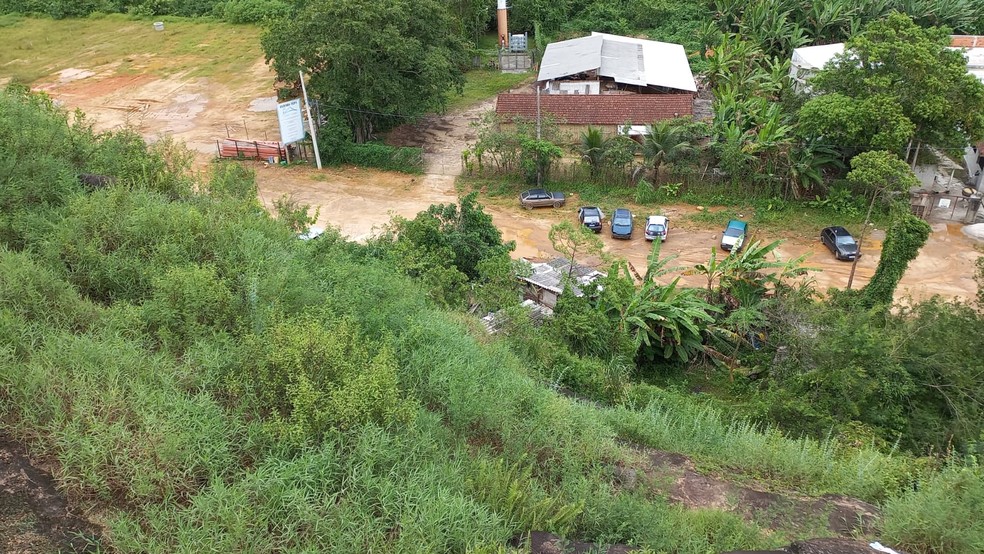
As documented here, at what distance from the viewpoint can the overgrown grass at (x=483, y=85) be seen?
121 ft

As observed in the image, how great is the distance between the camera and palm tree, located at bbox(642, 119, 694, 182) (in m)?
26.0

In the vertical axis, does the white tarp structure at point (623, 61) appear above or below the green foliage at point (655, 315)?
above

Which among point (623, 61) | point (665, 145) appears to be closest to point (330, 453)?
point (665, 145)

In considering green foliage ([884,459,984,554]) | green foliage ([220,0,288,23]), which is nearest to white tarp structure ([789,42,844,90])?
green foliage ([884,459,984,554])

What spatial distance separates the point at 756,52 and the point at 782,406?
26568 millimetres

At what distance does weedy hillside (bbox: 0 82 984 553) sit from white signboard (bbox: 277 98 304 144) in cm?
1721

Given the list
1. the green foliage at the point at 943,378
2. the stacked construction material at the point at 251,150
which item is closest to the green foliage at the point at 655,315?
the green foliage at the point at 943,378

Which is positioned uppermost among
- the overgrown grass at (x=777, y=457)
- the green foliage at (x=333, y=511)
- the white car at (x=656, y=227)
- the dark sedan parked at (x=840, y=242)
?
the green foliage at (x=333, y=511)

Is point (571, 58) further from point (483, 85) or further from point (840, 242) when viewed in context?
point (840, 242)

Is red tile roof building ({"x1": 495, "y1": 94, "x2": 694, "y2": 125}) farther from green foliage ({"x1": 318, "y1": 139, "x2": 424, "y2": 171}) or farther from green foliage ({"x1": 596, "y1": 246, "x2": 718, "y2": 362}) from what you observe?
green foliage ({"x1": 596, "y1": 246, "x2": 718, "y2": 362})

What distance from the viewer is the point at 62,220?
10430 mm

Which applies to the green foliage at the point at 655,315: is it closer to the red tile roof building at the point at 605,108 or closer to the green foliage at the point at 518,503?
the green foliage at the point at 518,503

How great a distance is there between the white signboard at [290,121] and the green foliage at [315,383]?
2294 cm

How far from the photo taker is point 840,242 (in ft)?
73.2
